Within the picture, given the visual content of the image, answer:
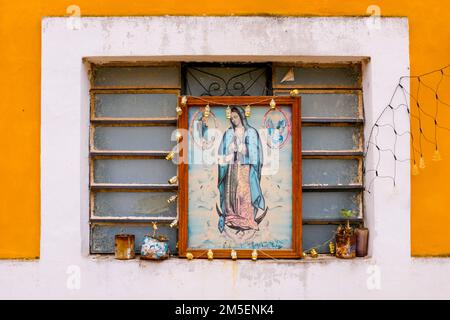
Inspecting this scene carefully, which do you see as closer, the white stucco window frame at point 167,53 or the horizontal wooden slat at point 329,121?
the white stucco window frame at point 167,53

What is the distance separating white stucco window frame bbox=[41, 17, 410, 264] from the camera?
5027mm

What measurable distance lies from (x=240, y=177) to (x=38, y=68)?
1908 mm

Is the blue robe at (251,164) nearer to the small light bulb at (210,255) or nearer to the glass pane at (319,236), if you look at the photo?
the small light bulb at (210,255)

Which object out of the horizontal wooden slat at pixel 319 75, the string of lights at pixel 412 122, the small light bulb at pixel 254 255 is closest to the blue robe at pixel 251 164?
Result: the small light bulb at pixel 254 255

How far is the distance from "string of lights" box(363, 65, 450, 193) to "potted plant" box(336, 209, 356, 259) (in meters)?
0.39

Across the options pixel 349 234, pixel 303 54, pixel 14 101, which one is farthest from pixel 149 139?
pixel 349 234

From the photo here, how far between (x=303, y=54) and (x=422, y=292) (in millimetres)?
2174

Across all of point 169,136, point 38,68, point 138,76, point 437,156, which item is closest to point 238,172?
point 169,136

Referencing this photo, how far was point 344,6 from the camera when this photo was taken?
5.07m

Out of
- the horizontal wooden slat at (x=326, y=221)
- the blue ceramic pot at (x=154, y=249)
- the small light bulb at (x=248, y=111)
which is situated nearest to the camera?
the blue ceramic pot at (x=154, y=249)

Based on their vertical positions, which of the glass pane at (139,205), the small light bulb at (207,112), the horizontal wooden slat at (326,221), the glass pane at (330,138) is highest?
the small light bulb at (207,112)

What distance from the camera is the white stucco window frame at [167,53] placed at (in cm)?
503

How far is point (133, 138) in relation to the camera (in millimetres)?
5250

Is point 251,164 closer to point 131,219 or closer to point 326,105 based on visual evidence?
point 326,105
